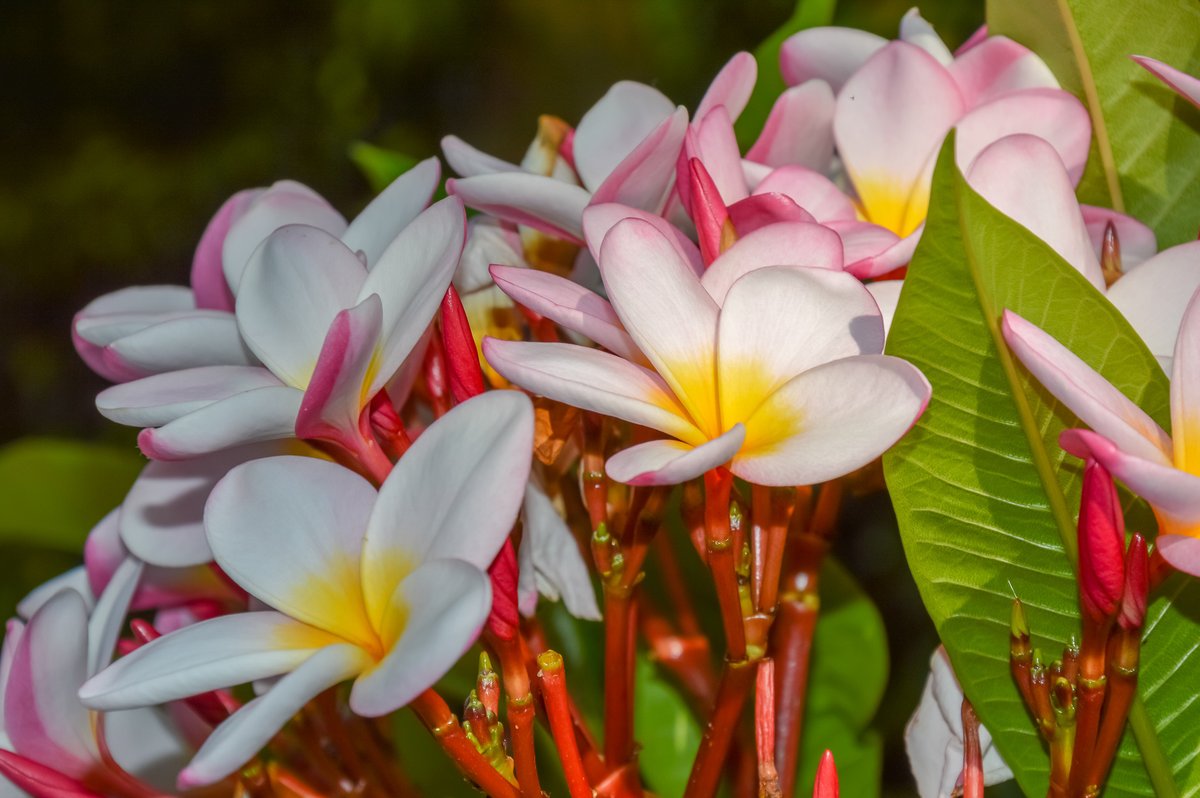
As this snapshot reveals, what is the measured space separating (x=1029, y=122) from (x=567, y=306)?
0.64 feet

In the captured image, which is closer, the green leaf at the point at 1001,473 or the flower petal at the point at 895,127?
the green leaf at the point at 1001,473

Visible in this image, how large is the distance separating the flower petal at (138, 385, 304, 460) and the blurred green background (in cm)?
160

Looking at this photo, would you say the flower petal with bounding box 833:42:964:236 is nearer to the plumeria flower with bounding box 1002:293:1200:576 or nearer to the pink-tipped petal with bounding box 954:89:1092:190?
the pink-tipped petal with bounding box 954:89:1092:190

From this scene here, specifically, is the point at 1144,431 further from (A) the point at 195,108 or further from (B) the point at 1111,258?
(A) the point at 195,108

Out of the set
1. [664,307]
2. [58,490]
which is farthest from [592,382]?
[58,490]

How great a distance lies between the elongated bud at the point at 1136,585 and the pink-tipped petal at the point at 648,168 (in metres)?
0.19

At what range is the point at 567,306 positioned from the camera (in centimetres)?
39

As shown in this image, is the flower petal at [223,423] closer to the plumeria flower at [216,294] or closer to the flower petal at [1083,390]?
the plumeria flower at [216,294]

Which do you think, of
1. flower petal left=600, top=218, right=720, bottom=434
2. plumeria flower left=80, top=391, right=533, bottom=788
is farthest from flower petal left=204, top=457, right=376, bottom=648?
flower petal left=600, top=218, right=720, bottom=434

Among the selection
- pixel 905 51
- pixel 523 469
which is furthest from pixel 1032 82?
pixel 523 469

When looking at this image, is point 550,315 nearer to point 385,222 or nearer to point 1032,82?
point 385,222

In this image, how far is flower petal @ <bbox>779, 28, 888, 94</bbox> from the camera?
1.78ft

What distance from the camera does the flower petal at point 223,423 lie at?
1.19 feet

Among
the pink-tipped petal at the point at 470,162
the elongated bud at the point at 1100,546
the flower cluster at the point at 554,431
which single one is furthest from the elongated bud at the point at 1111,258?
the pink-tipped petal at the point at 470,162
